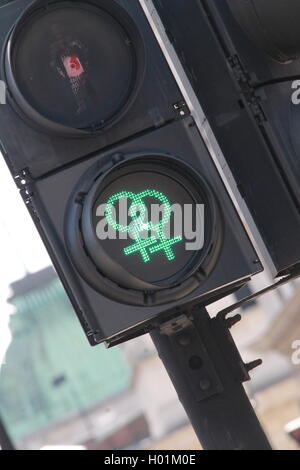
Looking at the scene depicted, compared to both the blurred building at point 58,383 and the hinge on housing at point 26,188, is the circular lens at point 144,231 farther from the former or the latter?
the blurred building at point 58,383

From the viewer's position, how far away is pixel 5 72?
2.19m

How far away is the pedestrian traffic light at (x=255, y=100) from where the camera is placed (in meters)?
2.25

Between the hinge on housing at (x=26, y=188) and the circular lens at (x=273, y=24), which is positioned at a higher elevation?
the circular lens at (x=273, y=24)

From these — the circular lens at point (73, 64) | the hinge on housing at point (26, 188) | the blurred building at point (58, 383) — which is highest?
the circular lens at point (73, 64)

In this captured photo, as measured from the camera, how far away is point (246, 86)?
2.29 meters

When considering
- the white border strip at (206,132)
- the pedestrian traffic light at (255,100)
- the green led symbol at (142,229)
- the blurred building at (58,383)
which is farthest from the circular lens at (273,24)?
the blurred building at (58,383)

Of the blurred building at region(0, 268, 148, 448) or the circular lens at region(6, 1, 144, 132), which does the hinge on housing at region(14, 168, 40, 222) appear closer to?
the circular lens at region(6, 1, 144, 132)

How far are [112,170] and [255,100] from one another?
1.29 ft

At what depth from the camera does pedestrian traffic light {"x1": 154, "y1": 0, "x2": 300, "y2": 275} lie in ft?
7.38

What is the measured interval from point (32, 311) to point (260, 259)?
355cm

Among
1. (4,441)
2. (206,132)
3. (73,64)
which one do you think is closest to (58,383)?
(4,441)

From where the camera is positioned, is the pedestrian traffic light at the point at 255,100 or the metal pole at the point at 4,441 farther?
the metal pole at the point at 4,441

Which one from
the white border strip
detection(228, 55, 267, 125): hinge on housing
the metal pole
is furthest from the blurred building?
detection(228, 55, 267, 125): hinge on housing

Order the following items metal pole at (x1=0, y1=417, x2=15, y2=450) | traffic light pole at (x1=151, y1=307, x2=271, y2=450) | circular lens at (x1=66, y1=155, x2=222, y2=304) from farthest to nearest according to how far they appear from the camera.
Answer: metal pole at (x1=0, y1=417, x2=15, y2=450), traffic light pole at (x1=151, y1=307, x2=271, y2=450), circular lens at (x1=66, y1=155, x2=222, y2=304)
